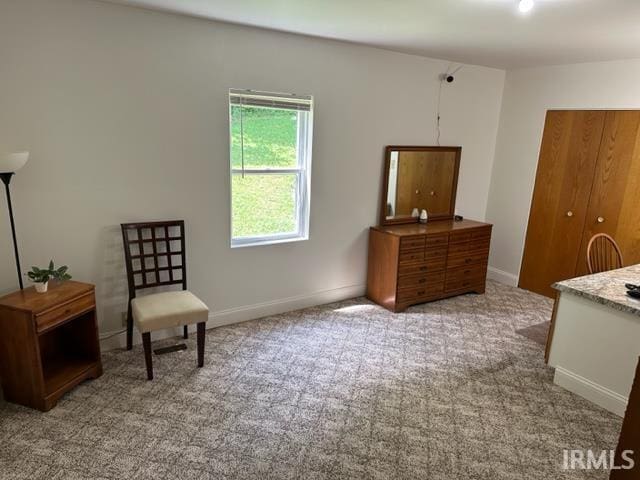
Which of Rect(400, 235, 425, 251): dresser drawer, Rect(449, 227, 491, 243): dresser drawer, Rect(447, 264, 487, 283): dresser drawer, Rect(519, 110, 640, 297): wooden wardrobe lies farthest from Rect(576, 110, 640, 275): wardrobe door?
Rect(400, 235, 425, 251): dresser drawer

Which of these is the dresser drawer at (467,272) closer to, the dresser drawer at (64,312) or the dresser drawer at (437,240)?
the dresser drawer at (437,240)

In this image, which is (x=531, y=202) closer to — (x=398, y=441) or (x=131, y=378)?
(x=398, y=441)

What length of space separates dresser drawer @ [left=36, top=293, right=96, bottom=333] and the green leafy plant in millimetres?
192

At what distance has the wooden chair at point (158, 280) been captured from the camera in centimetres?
263

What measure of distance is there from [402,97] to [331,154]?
37.6 inches

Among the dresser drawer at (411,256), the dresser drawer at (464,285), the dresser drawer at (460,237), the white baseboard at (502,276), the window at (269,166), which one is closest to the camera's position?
the window at (269,166)

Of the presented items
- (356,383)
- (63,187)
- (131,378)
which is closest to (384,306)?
(356,383)

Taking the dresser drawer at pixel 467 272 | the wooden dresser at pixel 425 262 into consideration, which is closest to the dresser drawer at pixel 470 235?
the wooden dresser at pixel 425 262

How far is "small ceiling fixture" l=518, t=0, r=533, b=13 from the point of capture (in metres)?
2.15

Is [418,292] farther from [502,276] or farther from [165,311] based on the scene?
[165,311]

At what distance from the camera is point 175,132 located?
295 centimetres

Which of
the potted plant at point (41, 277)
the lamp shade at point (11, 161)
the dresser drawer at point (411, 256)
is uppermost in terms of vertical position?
the lamp shade at point (11, 161)

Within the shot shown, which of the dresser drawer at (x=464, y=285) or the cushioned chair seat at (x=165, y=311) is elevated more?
the cushioned chair seat at (x=165, y=311)

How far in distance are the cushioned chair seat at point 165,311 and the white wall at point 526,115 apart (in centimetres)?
359
